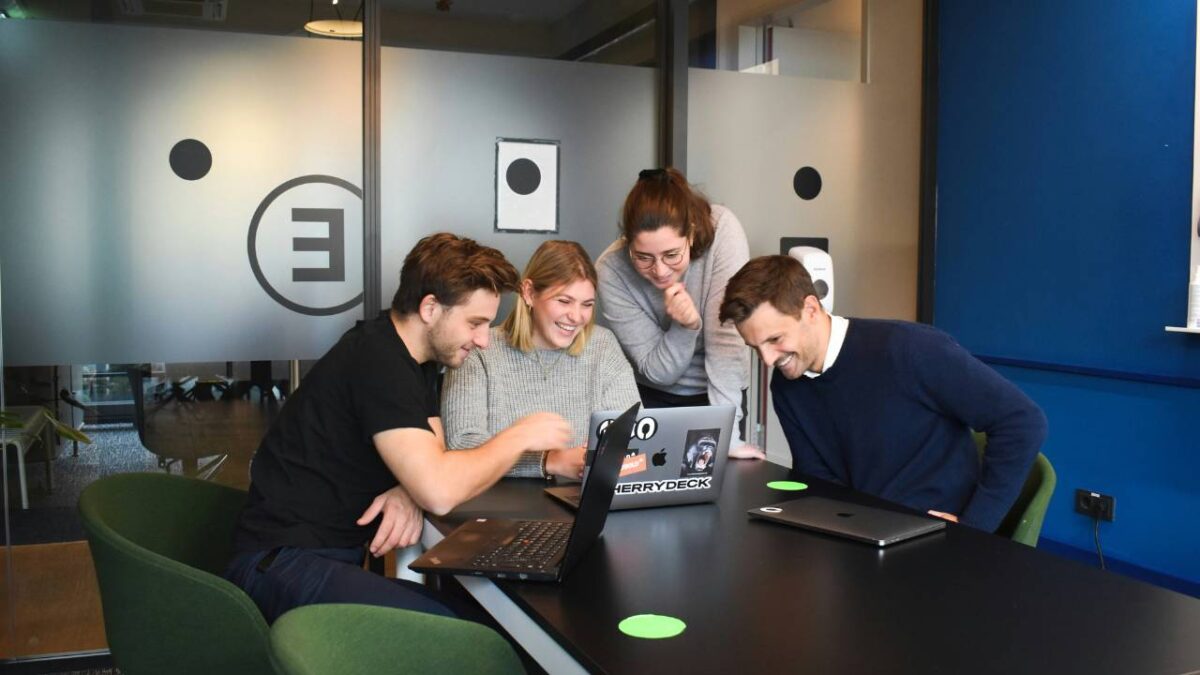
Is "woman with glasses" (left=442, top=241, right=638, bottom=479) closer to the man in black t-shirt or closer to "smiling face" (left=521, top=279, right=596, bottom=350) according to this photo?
"smiling face" (left=521, top=279, right=596, bottom=350)

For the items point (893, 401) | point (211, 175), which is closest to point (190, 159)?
point (211, 175)

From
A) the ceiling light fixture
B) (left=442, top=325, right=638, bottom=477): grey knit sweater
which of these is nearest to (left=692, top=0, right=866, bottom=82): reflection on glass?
the ceiling light fixture

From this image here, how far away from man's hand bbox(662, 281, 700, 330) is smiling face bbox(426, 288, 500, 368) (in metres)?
0.78

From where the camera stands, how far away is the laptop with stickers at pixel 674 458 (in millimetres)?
2076

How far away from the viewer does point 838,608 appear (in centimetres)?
146

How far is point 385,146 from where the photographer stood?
363cm

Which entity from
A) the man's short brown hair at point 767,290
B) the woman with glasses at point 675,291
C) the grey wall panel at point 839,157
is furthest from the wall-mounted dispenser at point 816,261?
the man's short brown hair at point 767,290

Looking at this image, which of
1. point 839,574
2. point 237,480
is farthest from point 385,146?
point 839,574

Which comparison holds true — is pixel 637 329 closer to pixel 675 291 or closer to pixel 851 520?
pixel 675 291

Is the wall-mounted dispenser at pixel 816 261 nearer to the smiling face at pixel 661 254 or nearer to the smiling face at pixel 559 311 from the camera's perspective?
the smiling face at pixel 661 254

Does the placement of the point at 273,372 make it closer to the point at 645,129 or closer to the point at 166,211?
the point at 166,211

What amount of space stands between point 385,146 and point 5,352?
135 centimetres

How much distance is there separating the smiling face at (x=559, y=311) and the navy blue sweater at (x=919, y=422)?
540mm

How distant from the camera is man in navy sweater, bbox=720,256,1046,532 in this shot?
221 centimetres
